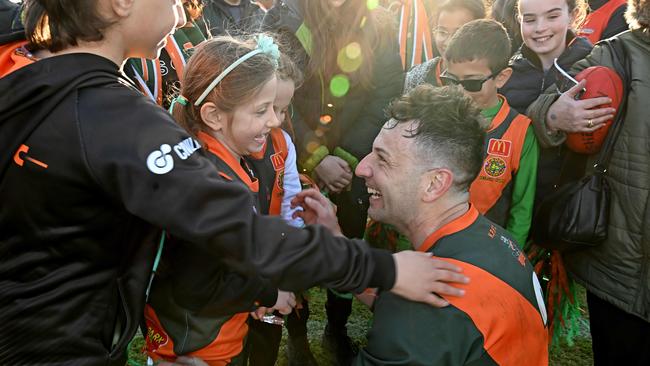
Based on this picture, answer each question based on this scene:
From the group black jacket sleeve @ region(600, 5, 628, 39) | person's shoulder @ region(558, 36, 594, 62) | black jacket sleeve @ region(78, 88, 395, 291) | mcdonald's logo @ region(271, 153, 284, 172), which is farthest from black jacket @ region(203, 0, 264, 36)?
black jacket sleeve @ region(78, 88, 395, 291)

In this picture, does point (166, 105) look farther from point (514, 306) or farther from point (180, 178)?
point (514, 306)

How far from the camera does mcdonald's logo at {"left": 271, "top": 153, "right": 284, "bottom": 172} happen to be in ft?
9.43

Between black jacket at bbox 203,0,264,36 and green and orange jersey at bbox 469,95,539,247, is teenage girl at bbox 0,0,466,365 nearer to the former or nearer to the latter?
green and orange jersey at bbox 469,95,539,247

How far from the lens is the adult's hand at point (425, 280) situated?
1706 millimetres

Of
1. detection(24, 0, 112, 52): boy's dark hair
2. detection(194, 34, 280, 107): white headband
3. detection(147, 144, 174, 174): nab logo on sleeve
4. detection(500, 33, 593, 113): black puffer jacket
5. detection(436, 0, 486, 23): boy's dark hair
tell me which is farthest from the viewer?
detection(436, 0, 486, 23): boy's dark hair

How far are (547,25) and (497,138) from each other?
2.86ft

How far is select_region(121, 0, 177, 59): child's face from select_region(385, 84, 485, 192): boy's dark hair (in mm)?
1051

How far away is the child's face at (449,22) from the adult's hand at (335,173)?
137cm

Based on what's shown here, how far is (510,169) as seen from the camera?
123 inches

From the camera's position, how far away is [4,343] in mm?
1646

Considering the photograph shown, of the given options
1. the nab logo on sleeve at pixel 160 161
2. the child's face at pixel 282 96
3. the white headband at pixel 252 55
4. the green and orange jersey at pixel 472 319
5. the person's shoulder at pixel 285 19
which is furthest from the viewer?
the person's shoulder at pixel 285 19

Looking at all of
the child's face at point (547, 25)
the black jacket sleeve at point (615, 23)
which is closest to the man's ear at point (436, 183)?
the child's face at point (547, 25)

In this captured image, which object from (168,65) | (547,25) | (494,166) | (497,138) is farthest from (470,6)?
(168,65)

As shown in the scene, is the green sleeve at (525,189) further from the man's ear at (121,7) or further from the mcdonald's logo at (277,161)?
the man's ear at (121,7)
